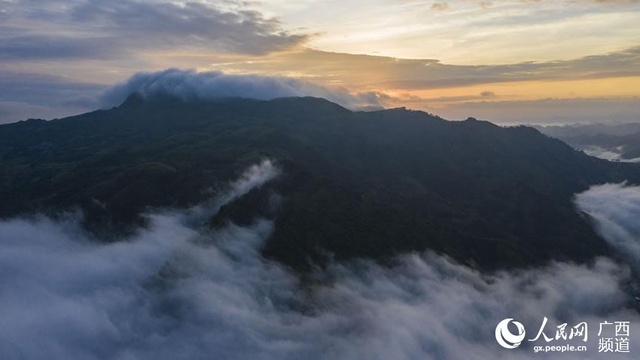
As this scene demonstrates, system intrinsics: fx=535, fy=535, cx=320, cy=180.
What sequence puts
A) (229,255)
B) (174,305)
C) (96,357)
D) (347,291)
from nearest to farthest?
(96,357), (174,305), (347,291), (229,255)

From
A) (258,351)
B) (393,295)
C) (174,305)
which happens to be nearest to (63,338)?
(174,305)

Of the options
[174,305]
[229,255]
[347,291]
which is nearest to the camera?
[174,305]

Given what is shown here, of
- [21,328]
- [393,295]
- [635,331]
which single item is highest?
[21,328]

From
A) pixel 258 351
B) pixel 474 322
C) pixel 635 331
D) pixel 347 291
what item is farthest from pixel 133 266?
pixel 635 331

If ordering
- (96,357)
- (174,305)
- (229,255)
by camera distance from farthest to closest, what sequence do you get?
(229,255), (174,305), (96,357)

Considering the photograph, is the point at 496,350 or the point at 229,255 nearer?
the point at 496,350

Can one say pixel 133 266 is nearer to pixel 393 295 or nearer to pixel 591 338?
pixel 393 295

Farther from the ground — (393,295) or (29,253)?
(29,253)

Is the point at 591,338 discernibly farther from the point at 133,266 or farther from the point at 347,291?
the point at 133,266

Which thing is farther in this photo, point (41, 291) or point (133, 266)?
point (133, 266)
